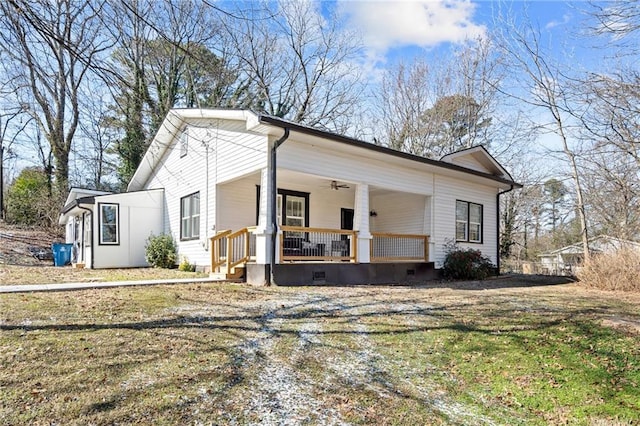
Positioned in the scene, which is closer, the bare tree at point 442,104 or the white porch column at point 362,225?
the white porch column at point 362,225

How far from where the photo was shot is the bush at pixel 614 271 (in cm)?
987

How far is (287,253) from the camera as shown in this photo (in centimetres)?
1149

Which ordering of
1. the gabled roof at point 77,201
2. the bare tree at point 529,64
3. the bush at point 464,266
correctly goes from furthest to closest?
the gabled roof at point 77,201 → the bare tree at point 529,64 → the bush at point 464,266

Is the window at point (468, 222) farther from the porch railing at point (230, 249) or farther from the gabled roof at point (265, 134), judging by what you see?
the porch railing at point (230, 249)

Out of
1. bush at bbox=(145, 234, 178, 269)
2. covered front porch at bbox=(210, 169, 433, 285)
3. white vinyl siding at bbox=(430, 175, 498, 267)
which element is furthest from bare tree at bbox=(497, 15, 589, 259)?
bush at bbox=(145, 234, 178, 269)

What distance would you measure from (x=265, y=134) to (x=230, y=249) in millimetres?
2913

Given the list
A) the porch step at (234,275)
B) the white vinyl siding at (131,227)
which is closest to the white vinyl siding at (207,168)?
the white vinyl siding at (131,227)

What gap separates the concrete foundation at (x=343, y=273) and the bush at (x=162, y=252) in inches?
193

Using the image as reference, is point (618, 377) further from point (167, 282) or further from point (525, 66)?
point (525, 66)

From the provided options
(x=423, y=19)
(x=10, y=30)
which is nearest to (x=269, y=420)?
(x=10, y=30)

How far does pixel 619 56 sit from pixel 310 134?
6.22 meters

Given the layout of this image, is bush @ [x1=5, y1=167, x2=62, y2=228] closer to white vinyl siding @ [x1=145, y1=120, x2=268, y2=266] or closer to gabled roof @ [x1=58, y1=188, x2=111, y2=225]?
gabled roof @ [x1=58, y1=188, x2=111, y2=225]

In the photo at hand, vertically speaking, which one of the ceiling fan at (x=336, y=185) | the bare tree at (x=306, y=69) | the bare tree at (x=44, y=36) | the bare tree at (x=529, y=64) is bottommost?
the ceiling fan at (x=336, y=185)

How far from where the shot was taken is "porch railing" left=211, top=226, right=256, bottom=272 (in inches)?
396
